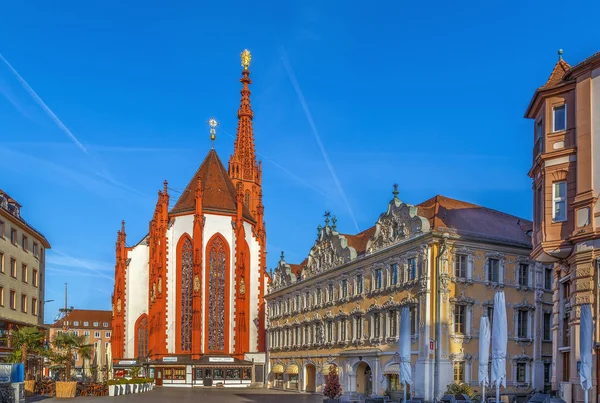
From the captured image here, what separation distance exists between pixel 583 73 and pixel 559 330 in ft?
29.0

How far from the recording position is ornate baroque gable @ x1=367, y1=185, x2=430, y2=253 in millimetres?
41562

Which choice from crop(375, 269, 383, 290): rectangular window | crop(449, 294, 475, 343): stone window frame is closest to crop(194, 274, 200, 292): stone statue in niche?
crop(375, 269, 383, 290): rectangular window

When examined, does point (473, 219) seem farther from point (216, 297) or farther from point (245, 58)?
point (245, 58)

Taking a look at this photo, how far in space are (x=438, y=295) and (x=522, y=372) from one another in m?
8.27

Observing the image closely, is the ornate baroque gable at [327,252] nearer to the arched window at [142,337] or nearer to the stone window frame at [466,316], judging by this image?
the stone window frame at [466,316]

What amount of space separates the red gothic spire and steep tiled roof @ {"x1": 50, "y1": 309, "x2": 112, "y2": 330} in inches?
2510

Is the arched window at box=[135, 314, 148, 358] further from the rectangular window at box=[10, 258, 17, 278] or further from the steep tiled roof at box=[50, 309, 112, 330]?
the steep tiled roof at box=[50, 309, 112, 330]

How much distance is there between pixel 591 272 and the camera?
74.0ft

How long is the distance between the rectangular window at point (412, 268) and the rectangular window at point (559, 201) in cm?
1718

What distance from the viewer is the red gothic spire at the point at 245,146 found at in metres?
110

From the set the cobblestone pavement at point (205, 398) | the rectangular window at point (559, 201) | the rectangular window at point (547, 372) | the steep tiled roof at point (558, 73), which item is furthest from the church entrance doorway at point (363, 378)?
the steep tiled roof at point (558, 73)

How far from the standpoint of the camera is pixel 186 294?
8019cm

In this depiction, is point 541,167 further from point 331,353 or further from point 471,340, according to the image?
point 331,353

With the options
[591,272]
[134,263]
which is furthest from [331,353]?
[134,263]
